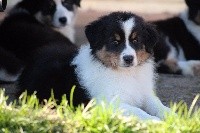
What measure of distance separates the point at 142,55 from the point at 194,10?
3.13 metres

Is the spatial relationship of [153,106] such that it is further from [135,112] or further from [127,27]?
[127,27]

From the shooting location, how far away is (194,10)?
9.63 metres

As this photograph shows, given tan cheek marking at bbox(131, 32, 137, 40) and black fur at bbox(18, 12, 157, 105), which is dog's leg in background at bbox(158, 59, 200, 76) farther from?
tan cheek marking at bbox(131, 32, 137, 40)

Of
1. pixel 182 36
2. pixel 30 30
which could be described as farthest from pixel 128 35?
pixel 182 36

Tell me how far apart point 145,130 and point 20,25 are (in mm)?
4259

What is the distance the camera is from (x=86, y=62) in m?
6.78

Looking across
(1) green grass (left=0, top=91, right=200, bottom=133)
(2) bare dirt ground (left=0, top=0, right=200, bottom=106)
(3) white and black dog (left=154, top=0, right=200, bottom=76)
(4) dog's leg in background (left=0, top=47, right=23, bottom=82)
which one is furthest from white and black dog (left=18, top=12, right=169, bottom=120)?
(3) white and black dog (left=154, top=0, right=200, bottom=76)

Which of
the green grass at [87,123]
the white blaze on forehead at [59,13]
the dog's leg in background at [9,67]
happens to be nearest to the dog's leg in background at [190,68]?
the white blaze on forehead at [59,13]

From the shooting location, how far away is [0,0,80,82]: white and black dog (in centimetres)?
876

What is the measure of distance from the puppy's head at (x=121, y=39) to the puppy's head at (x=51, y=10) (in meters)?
3.04

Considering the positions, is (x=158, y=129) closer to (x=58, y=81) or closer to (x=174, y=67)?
(x=58, y=81)

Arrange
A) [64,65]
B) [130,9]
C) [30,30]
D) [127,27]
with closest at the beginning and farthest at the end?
[127,27]
[64,65]
[30,30]
[130,9]

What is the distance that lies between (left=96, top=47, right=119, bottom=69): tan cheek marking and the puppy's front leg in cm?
36

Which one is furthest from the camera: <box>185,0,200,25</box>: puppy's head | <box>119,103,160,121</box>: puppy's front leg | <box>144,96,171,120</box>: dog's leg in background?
<box>185,0,200,25</box>: puppy's head
